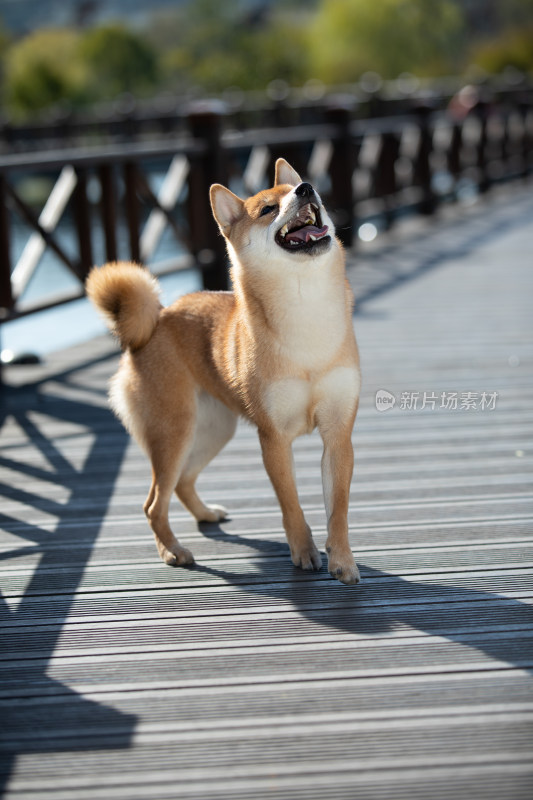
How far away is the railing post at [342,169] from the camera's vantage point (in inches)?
348

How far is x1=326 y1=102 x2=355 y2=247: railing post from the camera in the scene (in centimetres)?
885

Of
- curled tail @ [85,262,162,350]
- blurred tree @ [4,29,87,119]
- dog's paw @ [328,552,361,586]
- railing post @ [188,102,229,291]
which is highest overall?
curled tail @ [85,262,162,350]

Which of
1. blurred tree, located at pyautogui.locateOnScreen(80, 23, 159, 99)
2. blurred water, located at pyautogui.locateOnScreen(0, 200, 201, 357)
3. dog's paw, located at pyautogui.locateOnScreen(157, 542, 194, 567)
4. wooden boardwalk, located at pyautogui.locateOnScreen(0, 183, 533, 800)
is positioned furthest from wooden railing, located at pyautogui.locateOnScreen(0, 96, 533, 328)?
blurred tree, located at pyautogui.locateOnScreen(80, 23, 159, 99)

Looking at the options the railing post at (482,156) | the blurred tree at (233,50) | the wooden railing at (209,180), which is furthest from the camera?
the blurred tree at (233,50)

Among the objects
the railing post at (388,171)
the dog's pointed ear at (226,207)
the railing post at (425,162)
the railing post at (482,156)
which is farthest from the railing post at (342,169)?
the dog's pointed ear at (226,207)

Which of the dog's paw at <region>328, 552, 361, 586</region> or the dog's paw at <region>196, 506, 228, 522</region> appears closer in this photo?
the dog's paw at <region>328, 552, 361, 586</region>

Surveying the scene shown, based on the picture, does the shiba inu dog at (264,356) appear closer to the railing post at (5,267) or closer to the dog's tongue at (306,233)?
the dog's tongue at (306,233)

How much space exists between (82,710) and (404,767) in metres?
0.69

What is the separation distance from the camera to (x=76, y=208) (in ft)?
18.7

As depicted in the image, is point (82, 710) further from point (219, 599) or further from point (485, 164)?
point (485, 164)

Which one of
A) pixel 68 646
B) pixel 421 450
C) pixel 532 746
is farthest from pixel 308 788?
pixel 421 450

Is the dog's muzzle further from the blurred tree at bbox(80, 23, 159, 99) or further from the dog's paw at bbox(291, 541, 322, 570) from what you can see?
the blurred tree at bbox(80, 23, 159, 99)

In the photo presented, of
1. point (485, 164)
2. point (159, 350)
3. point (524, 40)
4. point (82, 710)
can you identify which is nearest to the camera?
point (82, 710)

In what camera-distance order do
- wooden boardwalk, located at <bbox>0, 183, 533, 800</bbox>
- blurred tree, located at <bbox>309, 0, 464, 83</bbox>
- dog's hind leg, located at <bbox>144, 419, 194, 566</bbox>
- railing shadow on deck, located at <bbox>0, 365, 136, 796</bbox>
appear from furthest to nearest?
blurred tree, located at <bbox>309, 0, 464, 83</bbox>, dog's hind leg, located at <bbox>144, 419, 194, 566</bbox>, railing shadow on deck, located at <bbox>0, 365, 136, 796</bbox>, wooden boardwalk, located at <bbox>0, 183, 533, 800</bbox>
